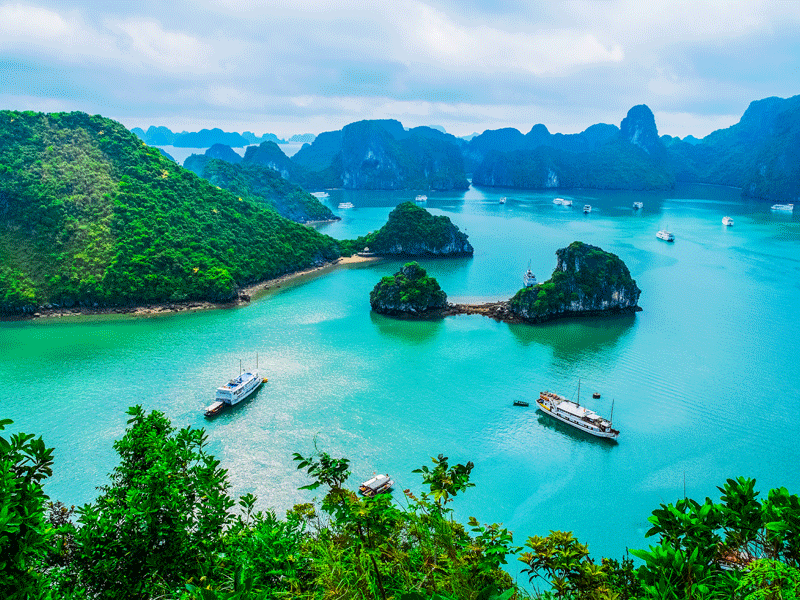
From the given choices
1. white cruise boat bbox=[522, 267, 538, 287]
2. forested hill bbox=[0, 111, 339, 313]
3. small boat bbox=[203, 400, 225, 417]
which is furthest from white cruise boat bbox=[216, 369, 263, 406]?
white cruise boat bbox=[522, 267, 538, 287]

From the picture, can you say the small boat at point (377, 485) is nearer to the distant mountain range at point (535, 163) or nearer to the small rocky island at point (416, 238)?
the small rocky island at point (416, 238)

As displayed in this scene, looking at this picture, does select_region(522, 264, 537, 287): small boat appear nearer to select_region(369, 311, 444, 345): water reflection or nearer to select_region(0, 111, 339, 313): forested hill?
select_region(369, 311, 444, 345): water reflection

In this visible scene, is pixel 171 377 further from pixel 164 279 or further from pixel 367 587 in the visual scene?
pixel 367 587

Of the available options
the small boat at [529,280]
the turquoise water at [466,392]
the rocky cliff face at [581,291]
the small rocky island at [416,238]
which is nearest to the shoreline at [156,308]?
the turquoise water at [466,392]

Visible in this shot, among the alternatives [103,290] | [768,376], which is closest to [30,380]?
[103,290]

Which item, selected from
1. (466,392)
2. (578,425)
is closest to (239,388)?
(466,392)

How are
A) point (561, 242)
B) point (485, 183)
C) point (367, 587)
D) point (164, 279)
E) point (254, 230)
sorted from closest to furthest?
point (367, 587), point (164, 279), point (254, 230), point (561, 242), point (485, 183)
